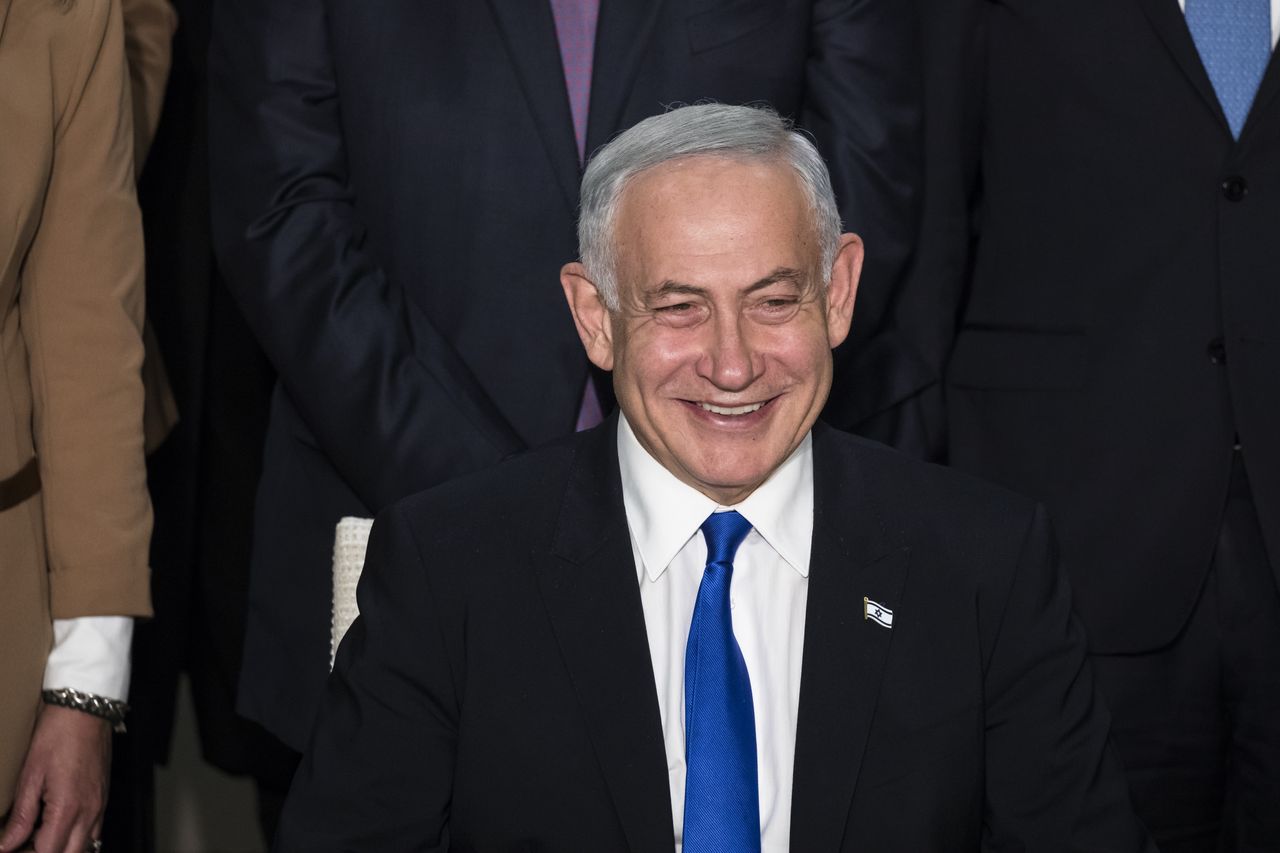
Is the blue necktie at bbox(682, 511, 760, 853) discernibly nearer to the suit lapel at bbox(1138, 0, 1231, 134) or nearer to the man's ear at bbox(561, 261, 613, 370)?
the man's ear at bbox(561, 261, 613, 370)

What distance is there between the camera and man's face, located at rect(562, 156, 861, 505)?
2264mm

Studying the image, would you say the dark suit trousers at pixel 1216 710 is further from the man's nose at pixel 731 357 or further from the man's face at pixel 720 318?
the man's nose at pixel 731 357

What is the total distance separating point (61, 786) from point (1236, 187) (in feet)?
6.14

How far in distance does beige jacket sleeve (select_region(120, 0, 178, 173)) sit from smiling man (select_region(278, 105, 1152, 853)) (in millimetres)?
981

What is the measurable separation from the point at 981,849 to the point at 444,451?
0.92 metres

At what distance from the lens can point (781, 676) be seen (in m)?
2.31

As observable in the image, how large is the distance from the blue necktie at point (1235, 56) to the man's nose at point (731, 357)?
3.48 feet

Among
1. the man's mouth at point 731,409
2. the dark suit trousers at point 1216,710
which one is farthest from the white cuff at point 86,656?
the dark suit trousers at point 1216,710

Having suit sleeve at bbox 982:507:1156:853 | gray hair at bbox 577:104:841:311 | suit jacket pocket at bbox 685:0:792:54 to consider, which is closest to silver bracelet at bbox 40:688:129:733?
gray hair at bbox 577:104:841:311

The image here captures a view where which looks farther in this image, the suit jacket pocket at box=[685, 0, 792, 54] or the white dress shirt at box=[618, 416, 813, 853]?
the suit jacket pocket at box=[685, 0, 792, 54]

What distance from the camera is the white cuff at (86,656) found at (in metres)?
2.44

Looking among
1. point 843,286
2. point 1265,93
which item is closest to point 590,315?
point 843,286

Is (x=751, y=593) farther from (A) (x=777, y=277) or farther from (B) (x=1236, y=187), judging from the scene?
(B) (x=1236, y=187)

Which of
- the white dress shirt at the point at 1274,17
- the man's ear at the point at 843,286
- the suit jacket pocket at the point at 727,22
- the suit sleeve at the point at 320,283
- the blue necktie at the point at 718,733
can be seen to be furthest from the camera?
the white dress shirt at the point at 1274,17
